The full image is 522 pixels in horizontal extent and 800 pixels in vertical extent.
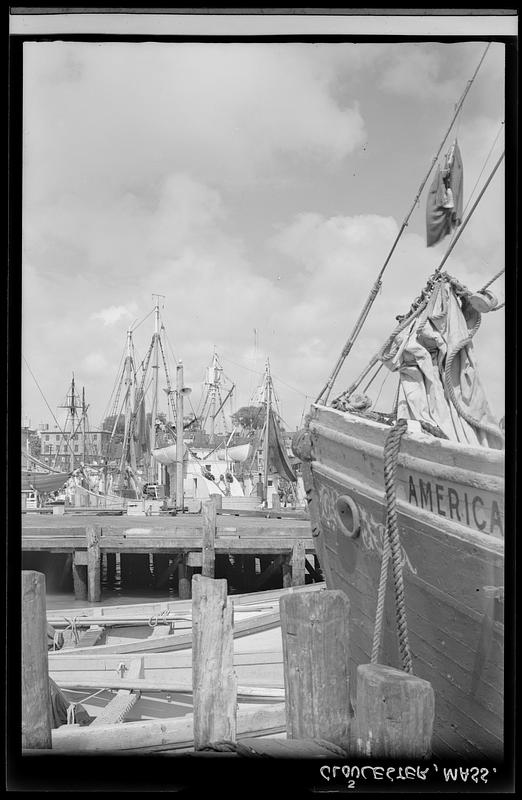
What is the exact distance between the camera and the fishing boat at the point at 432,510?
3670mm

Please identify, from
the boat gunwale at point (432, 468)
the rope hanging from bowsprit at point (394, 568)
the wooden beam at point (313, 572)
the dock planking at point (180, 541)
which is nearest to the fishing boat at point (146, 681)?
the rope hanging from bowsprit at point (394, 568)

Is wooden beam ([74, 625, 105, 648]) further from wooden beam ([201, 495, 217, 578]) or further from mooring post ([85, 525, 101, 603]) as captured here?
wooden beam ([201, 495, 217, 578])

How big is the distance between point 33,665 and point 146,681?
3.81 meters

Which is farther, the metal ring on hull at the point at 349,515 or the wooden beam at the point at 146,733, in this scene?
the metal ring on hull at the point at 349,515

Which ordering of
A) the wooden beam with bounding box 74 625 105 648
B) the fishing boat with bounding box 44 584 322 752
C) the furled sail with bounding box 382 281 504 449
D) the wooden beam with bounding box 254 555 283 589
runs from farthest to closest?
the wooden beam with bounding box 254 555 283 589 < the wooden beam with bounding box 74 625 105 648 < the furled sail with bounding box 382 281 504 449 < the fishing boat with bounding box 44 584 322 752

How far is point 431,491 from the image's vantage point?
423 cm

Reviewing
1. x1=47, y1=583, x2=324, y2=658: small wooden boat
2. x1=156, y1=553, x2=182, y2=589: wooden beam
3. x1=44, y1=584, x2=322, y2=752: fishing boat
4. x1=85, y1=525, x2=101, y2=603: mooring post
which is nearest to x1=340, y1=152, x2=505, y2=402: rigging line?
x1=44, y1=584, x2=322, y2=752: fishing boat

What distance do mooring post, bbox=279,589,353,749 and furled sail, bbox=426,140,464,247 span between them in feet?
7.33

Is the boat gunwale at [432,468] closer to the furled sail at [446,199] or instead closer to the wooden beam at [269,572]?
the furled sail at [446,199]

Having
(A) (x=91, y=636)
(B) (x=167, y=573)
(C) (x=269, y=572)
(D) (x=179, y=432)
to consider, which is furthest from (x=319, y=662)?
(D) (x=179, y=432)

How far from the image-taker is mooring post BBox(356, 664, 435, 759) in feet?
9.46

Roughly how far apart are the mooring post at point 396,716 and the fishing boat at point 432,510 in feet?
1.45

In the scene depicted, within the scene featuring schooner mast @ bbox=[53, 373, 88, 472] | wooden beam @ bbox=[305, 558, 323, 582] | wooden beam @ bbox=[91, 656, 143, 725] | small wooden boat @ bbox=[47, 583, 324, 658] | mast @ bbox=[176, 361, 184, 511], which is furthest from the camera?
wooden beam @ bbox=[305, 558, 323, 582]

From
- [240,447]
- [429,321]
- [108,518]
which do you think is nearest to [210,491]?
[240,447]
